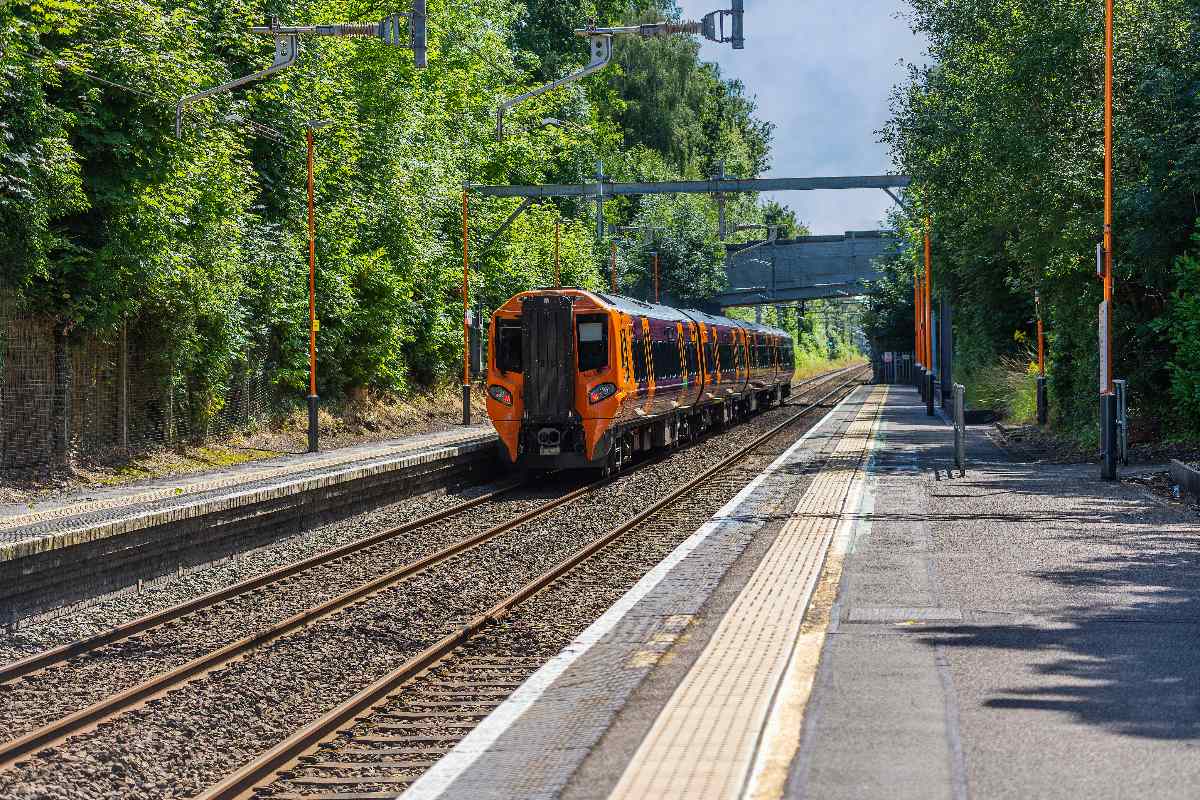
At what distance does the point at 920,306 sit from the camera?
64.7 metres

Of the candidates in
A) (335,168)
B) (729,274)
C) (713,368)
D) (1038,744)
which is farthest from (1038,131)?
(729,274)

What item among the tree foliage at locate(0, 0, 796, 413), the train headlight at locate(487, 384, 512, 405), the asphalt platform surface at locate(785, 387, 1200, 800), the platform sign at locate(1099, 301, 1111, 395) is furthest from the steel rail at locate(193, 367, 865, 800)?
the tree foliage at locate(0, 0, 796, 413)

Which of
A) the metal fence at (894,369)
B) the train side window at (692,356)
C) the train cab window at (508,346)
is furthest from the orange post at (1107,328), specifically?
the metal fence at (894,369)

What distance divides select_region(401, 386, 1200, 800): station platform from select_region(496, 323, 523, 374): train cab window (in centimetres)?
914

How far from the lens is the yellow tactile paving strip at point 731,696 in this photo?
6004mm

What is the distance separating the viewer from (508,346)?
948 inches

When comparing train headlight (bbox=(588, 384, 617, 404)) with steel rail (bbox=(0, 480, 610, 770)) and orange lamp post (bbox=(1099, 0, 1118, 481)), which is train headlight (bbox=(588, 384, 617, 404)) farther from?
steel rail (bbox=(0, 480, 610, 770))

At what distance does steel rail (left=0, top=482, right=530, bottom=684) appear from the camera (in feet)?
33.8

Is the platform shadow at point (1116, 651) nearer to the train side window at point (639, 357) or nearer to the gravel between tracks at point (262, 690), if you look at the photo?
the gravel between tracks at point (262, 690)

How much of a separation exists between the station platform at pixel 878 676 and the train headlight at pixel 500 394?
8868 millimetres

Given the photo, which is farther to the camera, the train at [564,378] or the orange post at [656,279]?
the orange post at [656,279]

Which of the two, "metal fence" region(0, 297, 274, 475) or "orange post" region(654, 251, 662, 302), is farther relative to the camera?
"orange post" region(654, 251, 662, 302)

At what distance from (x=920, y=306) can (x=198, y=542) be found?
52.5 meters

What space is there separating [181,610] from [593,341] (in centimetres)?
1226
